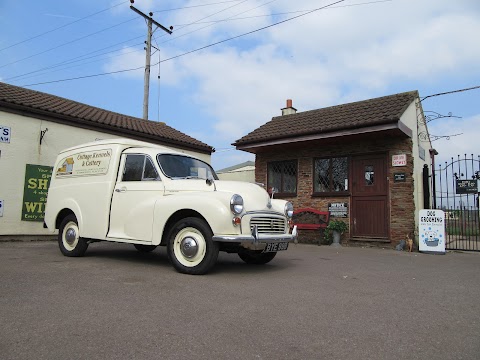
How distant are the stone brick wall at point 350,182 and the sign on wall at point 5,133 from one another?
7918 mm

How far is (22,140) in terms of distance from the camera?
10727mm

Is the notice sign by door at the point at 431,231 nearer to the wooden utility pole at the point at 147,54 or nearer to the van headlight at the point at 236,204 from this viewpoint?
the van headlight at the point at 236,204

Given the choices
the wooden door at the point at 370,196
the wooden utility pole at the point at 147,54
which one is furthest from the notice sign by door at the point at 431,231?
the wooden utility pole at the point at 147,54

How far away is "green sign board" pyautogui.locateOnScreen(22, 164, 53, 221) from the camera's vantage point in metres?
10.8

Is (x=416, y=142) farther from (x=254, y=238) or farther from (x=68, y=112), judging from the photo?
(x=68, y=112)

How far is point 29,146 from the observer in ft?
35.7

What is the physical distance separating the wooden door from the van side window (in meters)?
7.21

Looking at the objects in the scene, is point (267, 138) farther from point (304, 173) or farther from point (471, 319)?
point (471, 319)

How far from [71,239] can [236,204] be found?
369 centimetres

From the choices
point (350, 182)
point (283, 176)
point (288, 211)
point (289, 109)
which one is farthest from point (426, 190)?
point (288, 211)

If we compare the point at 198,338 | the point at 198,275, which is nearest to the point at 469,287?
the point at 198,275

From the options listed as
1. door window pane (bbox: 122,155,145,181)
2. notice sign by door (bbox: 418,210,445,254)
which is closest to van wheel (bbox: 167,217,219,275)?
door window pane (bbox: 122,155,145,181)

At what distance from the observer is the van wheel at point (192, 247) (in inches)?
219

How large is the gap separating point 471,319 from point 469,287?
74.8 inches
